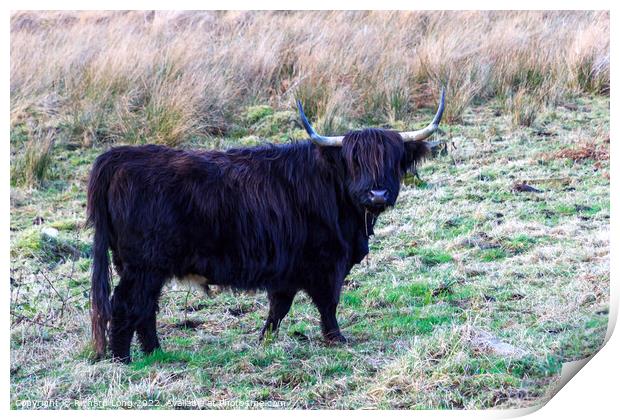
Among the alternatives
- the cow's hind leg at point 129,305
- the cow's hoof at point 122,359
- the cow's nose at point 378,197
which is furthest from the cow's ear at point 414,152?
the cow's hoof at point 122,359

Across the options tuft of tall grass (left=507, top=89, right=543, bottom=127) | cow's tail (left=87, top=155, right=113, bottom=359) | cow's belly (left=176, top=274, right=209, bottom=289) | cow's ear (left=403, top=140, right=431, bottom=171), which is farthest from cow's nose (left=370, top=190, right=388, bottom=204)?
tuft of tall grass (left=507, top=89, right=543, bottom=127)

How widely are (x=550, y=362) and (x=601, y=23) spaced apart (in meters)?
5.17

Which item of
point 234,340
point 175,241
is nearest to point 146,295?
point 175,241

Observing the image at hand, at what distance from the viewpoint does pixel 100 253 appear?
4812 millimetres

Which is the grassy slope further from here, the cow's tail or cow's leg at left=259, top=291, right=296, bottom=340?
the cow's tail

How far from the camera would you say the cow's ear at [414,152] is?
528cm

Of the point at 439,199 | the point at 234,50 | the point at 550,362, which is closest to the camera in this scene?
the point at 550,362

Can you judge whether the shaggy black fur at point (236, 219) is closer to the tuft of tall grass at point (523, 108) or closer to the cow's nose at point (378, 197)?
the cow's nose at point (378, 197)

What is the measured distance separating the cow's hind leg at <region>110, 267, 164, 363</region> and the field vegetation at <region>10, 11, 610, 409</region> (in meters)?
0.17

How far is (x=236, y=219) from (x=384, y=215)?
2293mm

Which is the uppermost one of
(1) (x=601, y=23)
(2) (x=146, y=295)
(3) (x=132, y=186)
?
(1) (x=601, y=23)

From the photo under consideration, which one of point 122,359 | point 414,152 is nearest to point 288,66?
point 414,152

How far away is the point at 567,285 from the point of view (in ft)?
18.7
